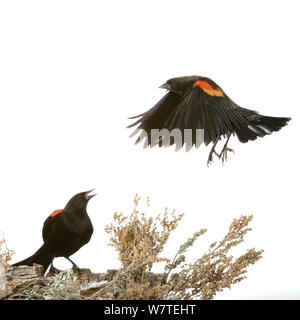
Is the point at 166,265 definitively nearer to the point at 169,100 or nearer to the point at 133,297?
the point at 133,297

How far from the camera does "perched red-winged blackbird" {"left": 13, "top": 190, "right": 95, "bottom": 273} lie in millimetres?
1536

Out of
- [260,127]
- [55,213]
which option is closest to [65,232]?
[55,213]

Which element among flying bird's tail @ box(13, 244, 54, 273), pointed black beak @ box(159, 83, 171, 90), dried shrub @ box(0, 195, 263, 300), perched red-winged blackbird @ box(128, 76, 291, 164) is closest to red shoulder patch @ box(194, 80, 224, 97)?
perched red-winged blackbird @ box(128, 76, 291, 164)

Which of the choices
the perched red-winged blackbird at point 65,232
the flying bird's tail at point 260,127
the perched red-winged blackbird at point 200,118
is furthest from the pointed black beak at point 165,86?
the perched red-winged blackbird at point 65,232

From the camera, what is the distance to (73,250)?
157 cm

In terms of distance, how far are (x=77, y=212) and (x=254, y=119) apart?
655mm

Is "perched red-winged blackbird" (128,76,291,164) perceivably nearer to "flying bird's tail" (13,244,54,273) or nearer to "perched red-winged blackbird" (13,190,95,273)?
"perched red-winged blackbird" (13,190,95,273)

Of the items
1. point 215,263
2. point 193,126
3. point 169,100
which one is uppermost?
point 169,100

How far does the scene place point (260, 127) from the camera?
1.71m

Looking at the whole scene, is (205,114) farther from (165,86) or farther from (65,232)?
(65,232)

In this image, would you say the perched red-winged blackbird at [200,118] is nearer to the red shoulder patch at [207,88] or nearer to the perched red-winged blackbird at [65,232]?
the red shoulder patch at [207,88]

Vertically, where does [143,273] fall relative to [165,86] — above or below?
below

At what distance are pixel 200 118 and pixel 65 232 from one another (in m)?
0.54
